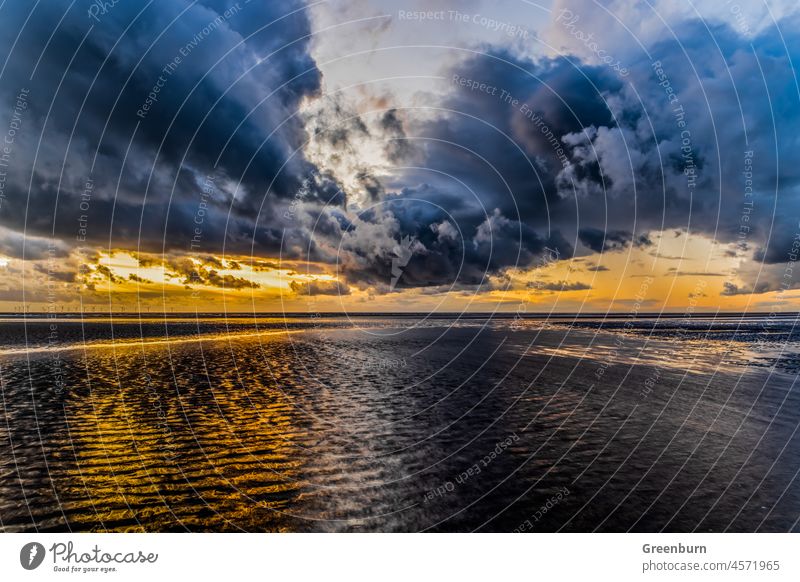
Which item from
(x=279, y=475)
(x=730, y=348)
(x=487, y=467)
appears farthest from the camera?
(x=730, y=348)

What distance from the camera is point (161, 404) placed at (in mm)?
25609

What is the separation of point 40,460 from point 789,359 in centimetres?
6182

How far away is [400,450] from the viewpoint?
18.2 m

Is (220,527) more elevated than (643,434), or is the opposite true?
(643,434)

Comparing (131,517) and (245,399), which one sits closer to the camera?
(131,517)

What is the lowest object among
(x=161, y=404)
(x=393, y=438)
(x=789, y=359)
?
(x=161, y=404)

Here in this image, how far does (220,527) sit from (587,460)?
46.5 feet

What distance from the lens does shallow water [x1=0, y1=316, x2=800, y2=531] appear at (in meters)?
13.1

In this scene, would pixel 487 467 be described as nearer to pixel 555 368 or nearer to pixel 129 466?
pixel 129 466

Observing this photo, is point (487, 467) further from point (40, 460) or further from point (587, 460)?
point (40, 460)

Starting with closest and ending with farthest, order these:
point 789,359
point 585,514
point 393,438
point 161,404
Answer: point 585,514
point 393,438
point 161,404
point 789,359

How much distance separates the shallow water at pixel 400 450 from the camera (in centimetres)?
1309

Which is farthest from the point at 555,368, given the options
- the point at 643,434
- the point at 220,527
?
the point at 220,527

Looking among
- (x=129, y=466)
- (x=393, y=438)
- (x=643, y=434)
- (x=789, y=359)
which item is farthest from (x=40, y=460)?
(x=789, y=359)
